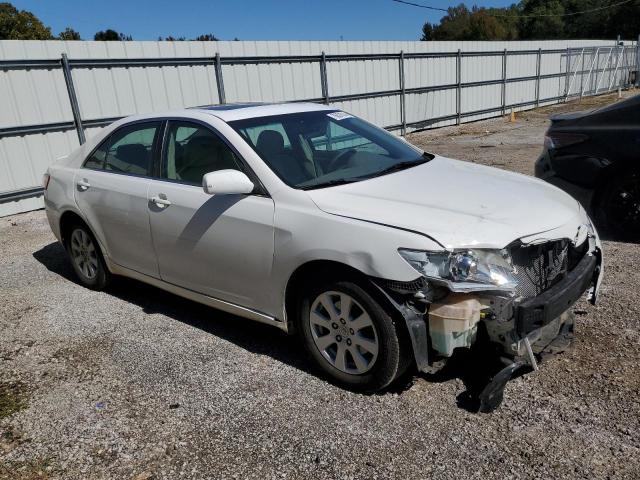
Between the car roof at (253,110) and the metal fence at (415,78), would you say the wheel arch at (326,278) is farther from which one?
the metal fence at (415,78)

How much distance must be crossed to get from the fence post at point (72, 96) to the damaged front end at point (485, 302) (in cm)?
807

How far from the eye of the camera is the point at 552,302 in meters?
2.77

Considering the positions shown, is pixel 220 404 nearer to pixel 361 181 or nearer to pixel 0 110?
pixel 361 181

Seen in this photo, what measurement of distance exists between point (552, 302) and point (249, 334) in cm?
212

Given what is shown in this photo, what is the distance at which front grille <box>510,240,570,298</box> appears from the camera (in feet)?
9.23

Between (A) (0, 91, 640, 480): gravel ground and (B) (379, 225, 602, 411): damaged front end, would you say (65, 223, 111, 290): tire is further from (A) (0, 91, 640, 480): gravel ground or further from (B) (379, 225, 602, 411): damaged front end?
(B) (379, 225, 602, 411): damaged front end

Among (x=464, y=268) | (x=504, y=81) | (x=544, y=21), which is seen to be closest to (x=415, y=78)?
(x=504, y=81)

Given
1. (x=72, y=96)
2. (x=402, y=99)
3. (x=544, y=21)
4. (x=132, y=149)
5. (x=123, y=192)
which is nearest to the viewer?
(x=123, y=192)

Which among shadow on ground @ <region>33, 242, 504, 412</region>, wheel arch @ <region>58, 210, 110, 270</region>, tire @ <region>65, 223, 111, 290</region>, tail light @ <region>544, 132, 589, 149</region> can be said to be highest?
tail light @ <region>544, 132, 589, 149</region>

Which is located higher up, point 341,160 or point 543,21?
point 543,21

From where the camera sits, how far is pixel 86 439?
9.52 ft

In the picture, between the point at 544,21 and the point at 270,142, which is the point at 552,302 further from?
the point at 544,21

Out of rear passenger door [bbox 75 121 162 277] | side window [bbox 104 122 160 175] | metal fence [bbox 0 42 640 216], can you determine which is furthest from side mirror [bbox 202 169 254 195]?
metal fence [bbox 0 42 640 216]

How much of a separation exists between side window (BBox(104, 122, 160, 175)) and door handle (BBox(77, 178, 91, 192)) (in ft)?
0.71
